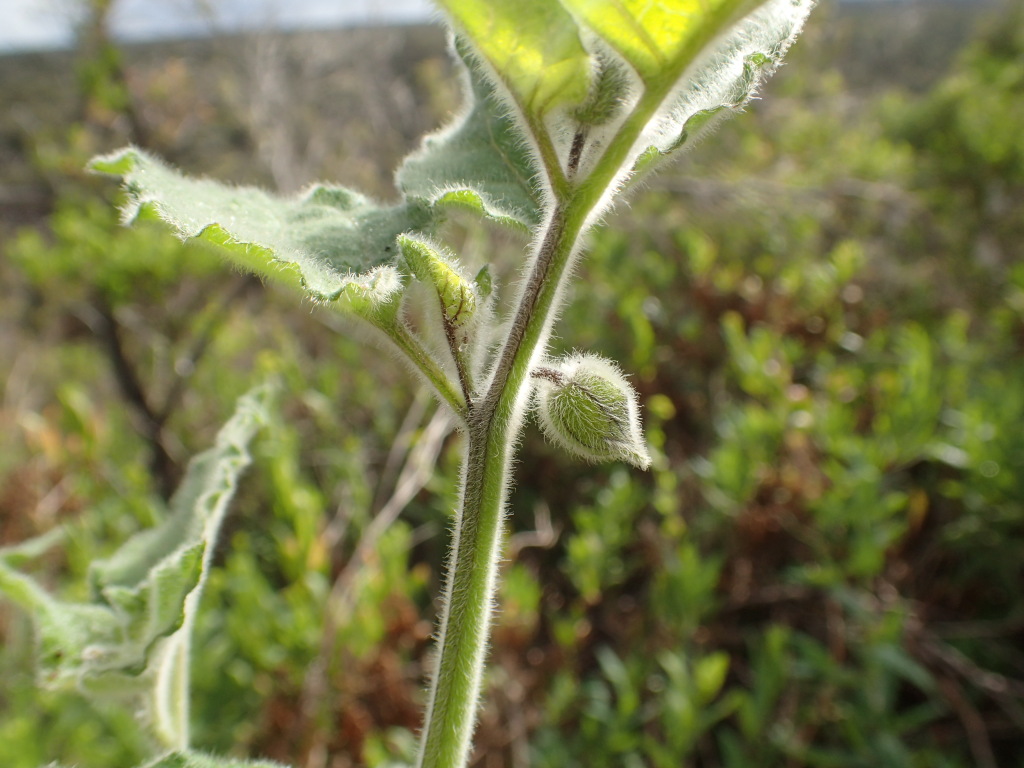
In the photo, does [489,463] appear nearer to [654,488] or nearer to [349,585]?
[349,585]

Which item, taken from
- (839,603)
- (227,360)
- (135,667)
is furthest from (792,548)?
(227,360)

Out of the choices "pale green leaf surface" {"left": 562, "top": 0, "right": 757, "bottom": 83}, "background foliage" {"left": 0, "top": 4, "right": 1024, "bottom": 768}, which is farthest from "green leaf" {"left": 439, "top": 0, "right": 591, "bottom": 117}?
"background foliage" {"left": 0, "top": 4, "right": 1024, "bottom": 768}

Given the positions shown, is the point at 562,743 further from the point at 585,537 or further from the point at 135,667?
the point at 135,667

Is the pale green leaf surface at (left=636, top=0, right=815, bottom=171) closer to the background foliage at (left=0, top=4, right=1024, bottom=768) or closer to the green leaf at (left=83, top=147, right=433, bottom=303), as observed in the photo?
the green leaf at (left=83, top=147, right=433, bottom=303)

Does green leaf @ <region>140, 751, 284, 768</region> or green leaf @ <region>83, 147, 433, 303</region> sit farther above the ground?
green leaf @ <region>83, 147, 433, 303</region>

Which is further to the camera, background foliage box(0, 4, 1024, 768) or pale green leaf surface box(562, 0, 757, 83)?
background foliage box(0, 4, 1024, 768)

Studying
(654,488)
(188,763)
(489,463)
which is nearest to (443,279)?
(489,463)

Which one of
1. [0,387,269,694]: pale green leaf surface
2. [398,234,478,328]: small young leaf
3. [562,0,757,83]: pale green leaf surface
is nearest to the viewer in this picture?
[562,0,757,83]: pale green leaf surface
